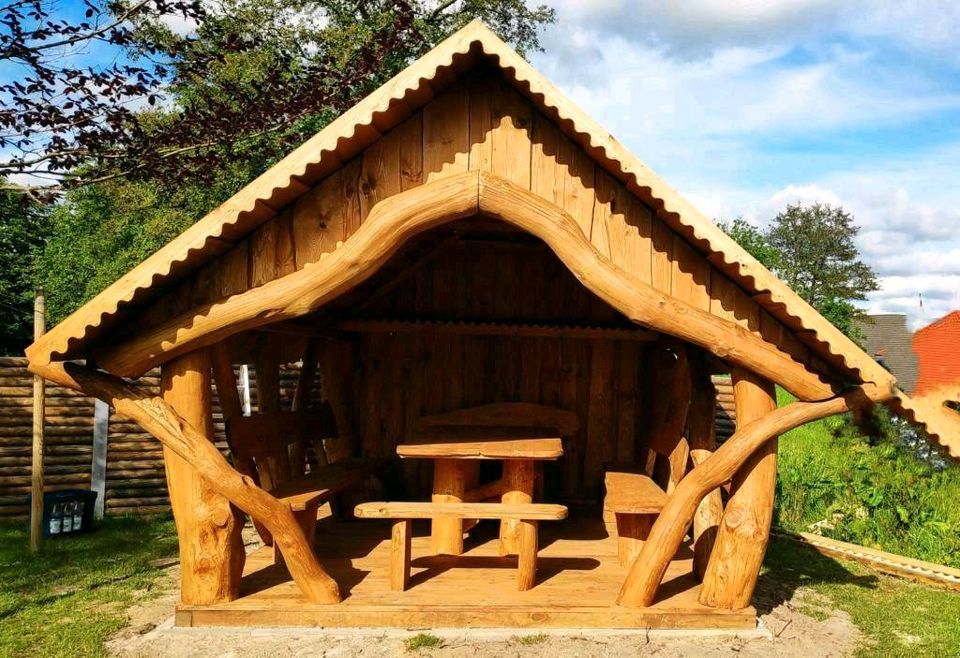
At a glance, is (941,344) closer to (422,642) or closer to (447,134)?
(447,134)

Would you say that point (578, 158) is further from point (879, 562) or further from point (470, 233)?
point (879, 562)

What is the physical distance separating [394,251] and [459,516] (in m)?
2.05

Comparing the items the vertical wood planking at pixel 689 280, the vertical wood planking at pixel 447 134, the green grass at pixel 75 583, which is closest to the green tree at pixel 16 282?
the green grass at pixel 75 583

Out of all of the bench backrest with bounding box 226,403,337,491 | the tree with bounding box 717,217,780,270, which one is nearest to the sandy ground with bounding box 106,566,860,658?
the bench backrest with bounding box 226,403,337,491

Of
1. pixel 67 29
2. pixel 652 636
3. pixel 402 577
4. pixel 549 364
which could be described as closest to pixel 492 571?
pixel 402 577

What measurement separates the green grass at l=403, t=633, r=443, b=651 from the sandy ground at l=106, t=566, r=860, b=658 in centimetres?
4

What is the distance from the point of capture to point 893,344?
41.7 metres

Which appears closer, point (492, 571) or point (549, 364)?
point (492, 571)

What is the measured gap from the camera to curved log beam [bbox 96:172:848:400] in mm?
4363

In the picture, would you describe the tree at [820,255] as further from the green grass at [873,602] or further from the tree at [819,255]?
the green grass at [873,602]

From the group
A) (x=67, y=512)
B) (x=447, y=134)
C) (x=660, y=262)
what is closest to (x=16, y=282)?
(x=67, y=512)

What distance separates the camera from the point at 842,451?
8766mm

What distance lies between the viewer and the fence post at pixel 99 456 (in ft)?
26.7

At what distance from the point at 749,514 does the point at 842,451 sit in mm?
4990
